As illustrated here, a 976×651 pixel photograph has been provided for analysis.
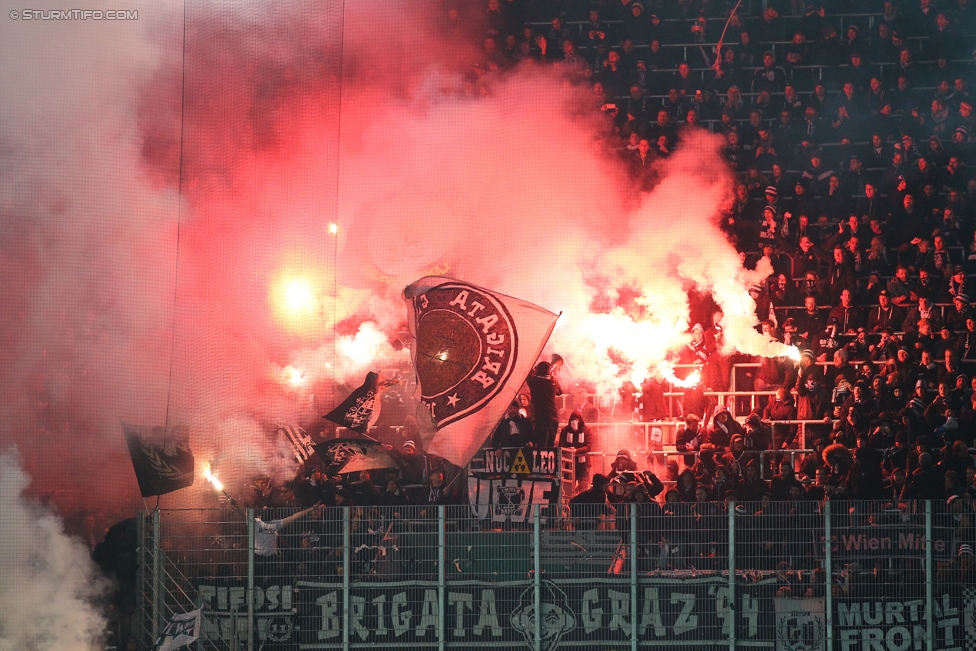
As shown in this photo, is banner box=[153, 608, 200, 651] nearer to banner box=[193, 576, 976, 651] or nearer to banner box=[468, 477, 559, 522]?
banner box=[193, 576, 976, 651]

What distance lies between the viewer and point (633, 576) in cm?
895

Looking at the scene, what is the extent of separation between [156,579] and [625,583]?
381cm

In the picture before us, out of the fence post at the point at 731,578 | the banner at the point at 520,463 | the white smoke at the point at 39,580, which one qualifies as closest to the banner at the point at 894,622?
the fence post at the point at 731,578

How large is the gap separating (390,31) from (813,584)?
6.92 metres

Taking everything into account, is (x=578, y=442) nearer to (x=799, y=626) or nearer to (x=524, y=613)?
(x=524, y=613)

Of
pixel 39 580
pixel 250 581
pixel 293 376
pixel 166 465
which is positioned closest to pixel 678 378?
pixel 293 376

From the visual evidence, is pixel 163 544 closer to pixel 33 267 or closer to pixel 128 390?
pixel 128 390

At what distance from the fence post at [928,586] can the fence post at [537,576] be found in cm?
299

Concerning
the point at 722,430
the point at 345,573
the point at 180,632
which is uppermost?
the point at 722,430

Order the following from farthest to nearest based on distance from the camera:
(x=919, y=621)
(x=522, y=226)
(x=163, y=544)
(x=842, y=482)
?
(x=522, y=226), (x=842, y=482), (x=163, y=544), (x=919, y=621)

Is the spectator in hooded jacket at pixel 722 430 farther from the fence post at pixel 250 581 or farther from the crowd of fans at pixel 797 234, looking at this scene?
the fence post at pixel 250 581

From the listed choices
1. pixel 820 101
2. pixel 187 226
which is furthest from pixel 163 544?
pixel 820 101

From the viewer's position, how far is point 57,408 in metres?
11.5

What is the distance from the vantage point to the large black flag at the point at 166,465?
37.2 ft
